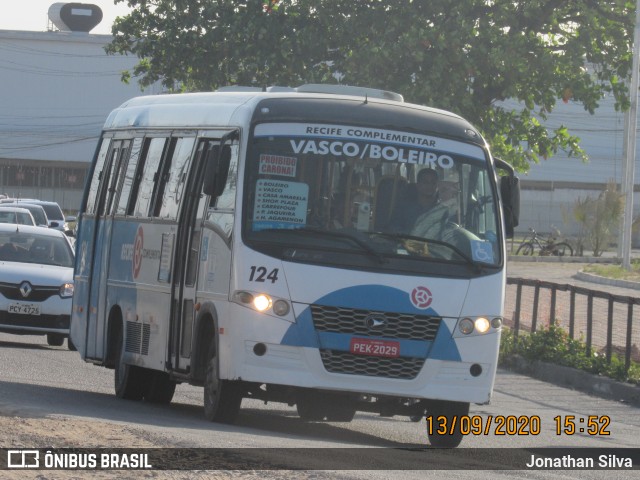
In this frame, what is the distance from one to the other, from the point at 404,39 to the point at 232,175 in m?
16.8

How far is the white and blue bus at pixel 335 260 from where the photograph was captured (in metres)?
10.6

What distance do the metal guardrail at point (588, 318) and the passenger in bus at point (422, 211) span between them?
5.88 metres

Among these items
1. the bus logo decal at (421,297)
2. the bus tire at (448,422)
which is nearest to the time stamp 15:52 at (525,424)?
the bus tire at (448,422)

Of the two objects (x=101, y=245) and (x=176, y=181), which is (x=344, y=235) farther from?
(x=101, y=245)

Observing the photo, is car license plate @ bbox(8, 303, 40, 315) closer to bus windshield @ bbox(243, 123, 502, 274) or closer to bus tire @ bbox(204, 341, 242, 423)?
bus tire @ bbox(204, 341, 242, 423)

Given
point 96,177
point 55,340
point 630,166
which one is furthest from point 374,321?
point 630,166

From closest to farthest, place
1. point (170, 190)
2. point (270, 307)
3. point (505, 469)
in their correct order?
point (505, 469) < point (270, 307) < point (170, 190)

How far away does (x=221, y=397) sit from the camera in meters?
11.0

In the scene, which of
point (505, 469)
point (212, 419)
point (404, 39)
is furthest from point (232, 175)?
point (404, 39)

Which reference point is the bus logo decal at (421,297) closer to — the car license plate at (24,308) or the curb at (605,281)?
the car license plate at (24,308)

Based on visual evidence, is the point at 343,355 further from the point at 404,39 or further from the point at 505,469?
the point at 404,39

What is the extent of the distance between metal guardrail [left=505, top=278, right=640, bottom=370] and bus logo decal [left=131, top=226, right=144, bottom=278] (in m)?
5.98

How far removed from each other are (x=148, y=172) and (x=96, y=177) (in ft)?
6.89

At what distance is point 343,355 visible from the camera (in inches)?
416
